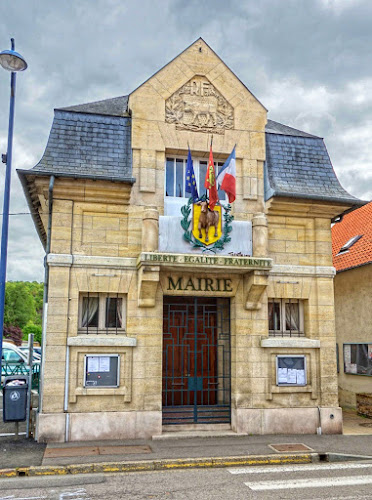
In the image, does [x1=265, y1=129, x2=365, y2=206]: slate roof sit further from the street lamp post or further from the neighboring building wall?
the street lamp post

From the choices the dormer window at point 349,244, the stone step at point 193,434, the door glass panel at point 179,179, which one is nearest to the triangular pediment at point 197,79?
the door glass panel at point 179,179

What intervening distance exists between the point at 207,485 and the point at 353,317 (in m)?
10.6

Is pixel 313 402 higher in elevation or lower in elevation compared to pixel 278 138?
lower

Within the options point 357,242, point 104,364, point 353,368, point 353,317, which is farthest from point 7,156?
point 353,368

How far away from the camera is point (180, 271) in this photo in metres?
11.9

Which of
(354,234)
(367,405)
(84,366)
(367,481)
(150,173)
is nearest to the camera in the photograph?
(367,481)

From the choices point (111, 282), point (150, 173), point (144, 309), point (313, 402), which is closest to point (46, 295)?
point (111, 282)

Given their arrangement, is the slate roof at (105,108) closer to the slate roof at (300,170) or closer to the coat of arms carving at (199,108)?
the coat of arms carving at (199,108)

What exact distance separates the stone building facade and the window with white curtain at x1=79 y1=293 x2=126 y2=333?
0.08ft

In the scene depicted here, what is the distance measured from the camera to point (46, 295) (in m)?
11.4

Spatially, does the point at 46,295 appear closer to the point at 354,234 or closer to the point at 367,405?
the point at 367,405

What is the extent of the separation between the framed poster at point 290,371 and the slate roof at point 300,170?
413 cm

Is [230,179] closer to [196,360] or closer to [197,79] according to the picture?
[197,79]

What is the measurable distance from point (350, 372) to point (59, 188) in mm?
11673
